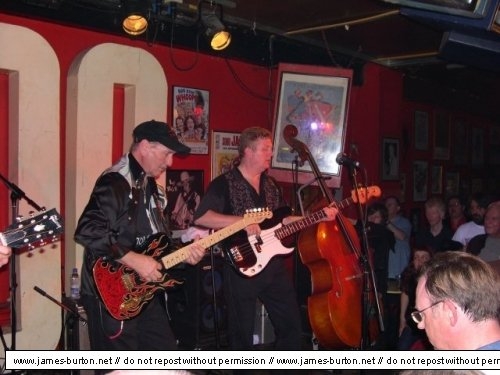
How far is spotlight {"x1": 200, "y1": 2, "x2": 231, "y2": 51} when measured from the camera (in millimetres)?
5297

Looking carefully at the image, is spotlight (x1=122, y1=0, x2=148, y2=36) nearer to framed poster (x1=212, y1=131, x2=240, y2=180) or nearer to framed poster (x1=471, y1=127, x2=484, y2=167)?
framed poster (x1=212, y1=131, x2=240, y2=180)

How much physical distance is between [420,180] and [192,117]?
5.37 m

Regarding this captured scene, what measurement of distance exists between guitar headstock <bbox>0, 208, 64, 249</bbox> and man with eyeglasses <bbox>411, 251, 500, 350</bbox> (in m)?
2.08

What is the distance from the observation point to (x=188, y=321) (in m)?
5.24

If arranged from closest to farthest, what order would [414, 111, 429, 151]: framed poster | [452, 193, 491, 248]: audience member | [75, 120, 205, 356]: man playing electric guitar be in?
1. [75, 120, 205, 356]: man playing electric guitar
2. [452, 193, 491, 248]: audience member
3. [414, 111, 429, 151]: framed poster

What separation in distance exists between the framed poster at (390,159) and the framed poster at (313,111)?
2.54 metres

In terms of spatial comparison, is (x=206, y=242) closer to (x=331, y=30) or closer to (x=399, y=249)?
(x=399, y=249)

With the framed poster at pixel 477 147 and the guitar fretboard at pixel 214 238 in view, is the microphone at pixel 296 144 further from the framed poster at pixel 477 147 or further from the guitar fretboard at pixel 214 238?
the framed poster at pixel 477 147

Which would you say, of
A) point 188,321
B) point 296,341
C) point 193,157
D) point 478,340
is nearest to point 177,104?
point 193,157

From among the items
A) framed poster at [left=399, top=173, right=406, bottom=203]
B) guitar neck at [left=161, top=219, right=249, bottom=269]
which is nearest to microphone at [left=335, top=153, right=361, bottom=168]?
guitar neck at [left=161, top=219, right=249, bottom=269]

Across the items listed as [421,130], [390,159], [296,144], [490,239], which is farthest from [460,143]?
[296,144]

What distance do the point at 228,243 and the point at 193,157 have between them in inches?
84.0

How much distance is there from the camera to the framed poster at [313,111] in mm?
6129

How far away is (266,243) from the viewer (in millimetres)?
4230
